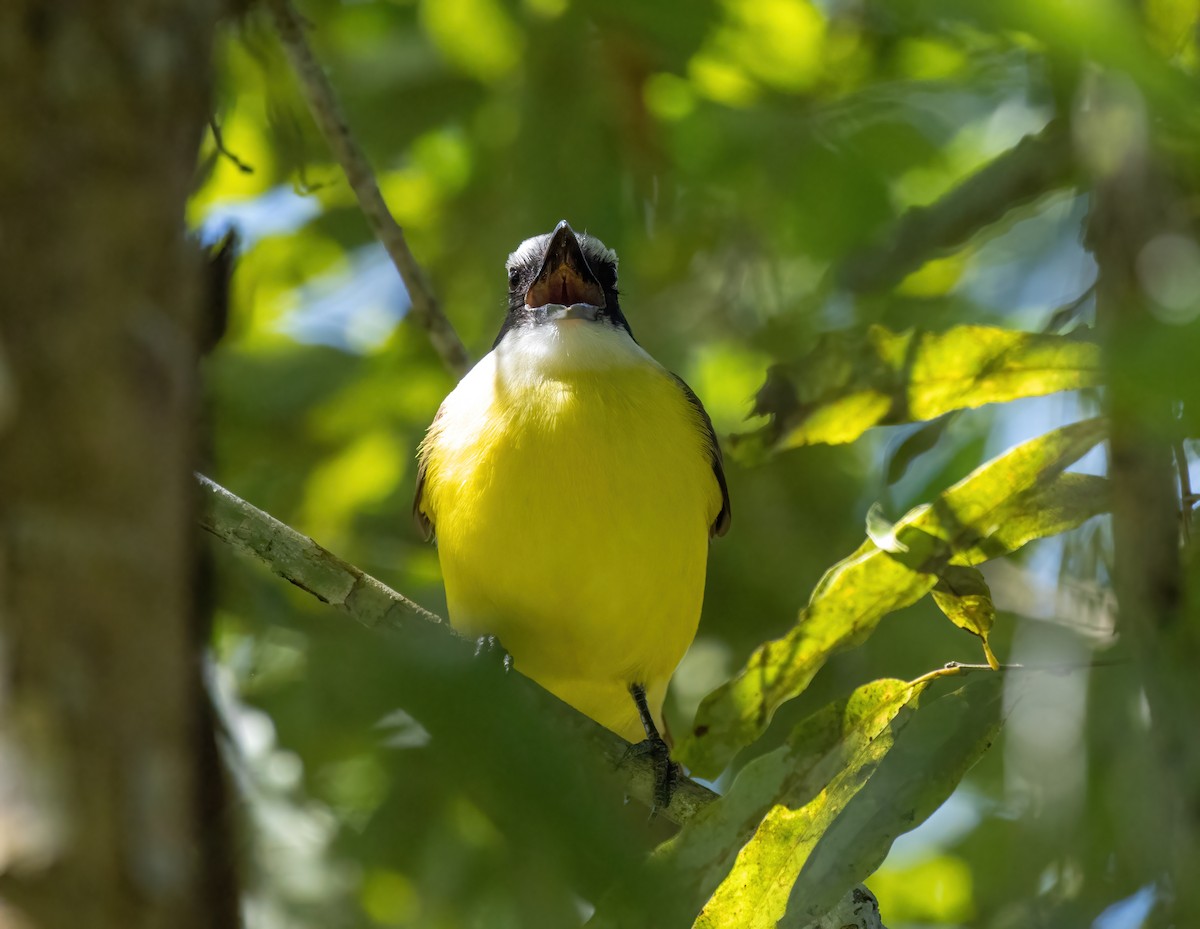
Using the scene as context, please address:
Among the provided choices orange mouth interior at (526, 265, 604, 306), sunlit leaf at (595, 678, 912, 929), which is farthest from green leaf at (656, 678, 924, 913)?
orange mouth interior at (526, 265, 604, 306)

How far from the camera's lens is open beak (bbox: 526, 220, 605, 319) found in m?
4.09

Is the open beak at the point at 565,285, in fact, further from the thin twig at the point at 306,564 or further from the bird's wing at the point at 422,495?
the thin twig at the point at 306,564

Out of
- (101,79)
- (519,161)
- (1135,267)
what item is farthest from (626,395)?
(101,79)

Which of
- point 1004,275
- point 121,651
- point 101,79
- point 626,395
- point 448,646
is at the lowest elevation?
point 626,395

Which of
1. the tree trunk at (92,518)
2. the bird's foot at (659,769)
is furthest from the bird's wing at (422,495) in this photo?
the tree trunk at (92,518)

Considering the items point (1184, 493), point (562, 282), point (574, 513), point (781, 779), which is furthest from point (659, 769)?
point (562, 282)

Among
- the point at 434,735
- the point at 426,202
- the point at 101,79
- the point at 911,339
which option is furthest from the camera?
the point at 426,202

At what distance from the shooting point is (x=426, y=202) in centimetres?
428

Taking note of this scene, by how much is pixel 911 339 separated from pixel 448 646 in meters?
1.38

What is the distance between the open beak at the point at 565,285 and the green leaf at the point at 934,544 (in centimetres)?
170

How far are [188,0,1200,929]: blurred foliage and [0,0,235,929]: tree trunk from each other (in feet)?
1.27

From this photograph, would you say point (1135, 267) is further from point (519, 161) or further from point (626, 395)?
point (519, 161)

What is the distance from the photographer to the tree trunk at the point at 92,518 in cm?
92

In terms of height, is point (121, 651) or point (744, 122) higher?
point (121, 651)
